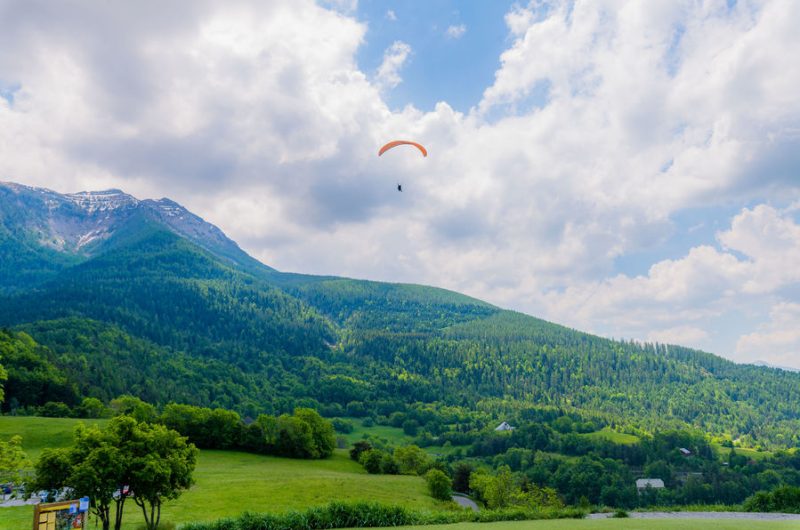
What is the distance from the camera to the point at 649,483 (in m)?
148

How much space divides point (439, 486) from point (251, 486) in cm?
3022

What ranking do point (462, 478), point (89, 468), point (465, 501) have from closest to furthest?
point (89, 468) < point (465, 501) < point (462, 478)

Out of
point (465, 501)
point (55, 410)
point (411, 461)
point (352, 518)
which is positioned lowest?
point (465, 501)

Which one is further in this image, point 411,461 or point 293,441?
point 293,441

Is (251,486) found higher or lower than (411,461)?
higher

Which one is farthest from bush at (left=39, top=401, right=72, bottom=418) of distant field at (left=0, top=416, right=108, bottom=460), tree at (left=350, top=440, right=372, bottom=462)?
tree at (left=350, top=440, right=372, bottom=462)

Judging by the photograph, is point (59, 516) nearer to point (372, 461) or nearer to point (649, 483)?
point (372, 461)

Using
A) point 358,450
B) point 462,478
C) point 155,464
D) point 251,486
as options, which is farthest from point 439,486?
point 155,464

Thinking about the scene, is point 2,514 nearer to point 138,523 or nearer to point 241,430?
point 138,523

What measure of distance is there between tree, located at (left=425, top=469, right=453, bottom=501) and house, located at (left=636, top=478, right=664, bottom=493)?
81641 mm

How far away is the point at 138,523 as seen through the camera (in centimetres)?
4425

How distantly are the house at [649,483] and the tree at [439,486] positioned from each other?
81.6 metres

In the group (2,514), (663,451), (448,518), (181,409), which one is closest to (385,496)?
(448,518)

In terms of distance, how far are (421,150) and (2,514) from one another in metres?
55.1
